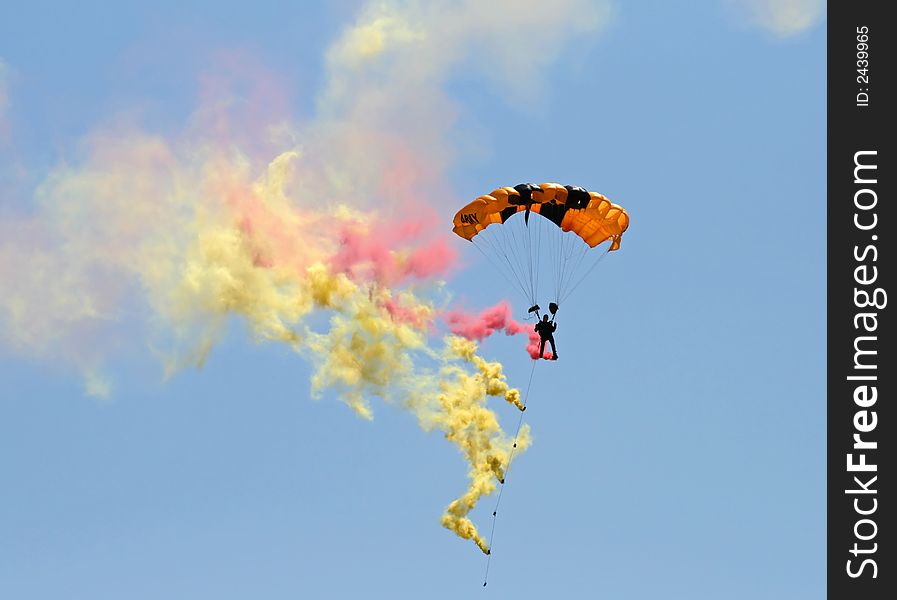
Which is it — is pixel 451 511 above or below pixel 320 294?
below

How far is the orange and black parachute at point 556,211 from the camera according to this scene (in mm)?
50344

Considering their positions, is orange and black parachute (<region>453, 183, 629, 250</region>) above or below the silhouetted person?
above

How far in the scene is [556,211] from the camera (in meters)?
51.6

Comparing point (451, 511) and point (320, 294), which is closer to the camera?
point (451, 511)

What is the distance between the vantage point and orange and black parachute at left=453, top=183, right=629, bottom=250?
50.3m

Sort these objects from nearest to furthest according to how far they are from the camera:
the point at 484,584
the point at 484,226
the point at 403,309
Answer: the point at 484,584
the point at 484,226
the point at 403,309

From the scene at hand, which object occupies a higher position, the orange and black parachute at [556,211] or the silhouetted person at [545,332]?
the orange and black parachute at [556,211]

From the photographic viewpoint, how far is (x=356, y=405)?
174 feet
